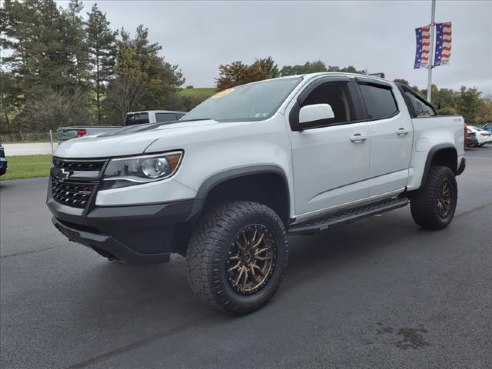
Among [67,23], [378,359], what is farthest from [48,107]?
[378,359]

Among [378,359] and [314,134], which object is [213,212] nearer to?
[314,134]

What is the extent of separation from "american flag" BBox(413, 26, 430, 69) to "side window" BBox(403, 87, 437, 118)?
727 inches

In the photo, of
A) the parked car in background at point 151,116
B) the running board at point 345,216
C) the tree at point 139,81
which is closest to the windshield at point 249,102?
the running board at point 345,216

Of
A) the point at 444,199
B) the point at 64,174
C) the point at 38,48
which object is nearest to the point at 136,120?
the point at 444,199

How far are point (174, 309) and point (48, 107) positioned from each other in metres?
32.2

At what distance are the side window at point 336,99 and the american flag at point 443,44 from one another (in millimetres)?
19840

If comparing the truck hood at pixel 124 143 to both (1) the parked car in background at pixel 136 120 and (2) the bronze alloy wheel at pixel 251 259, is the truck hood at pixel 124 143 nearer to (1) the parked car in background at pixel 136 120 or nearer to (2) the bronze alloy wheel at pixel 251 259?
(2) the bronze alloy wheel at pixel 251 259

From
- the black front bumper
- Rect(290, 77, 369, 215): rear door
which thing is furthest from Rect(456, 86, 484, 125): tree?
the black front bumper

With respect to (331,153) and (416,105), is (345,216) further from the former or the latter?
(416,105)

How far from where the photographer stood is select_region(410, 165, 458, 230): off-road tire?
5199 millimetres

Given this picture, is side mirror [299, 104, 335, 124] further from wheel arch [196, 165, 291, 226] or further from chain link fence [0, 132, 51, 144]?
chain link fence [0, 132, 51, 144]

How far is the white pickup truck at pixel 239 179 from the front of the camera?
2875mm

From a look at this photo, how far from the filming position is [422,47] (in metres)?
22.3

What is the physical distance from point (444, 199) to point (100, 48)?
48.6m
